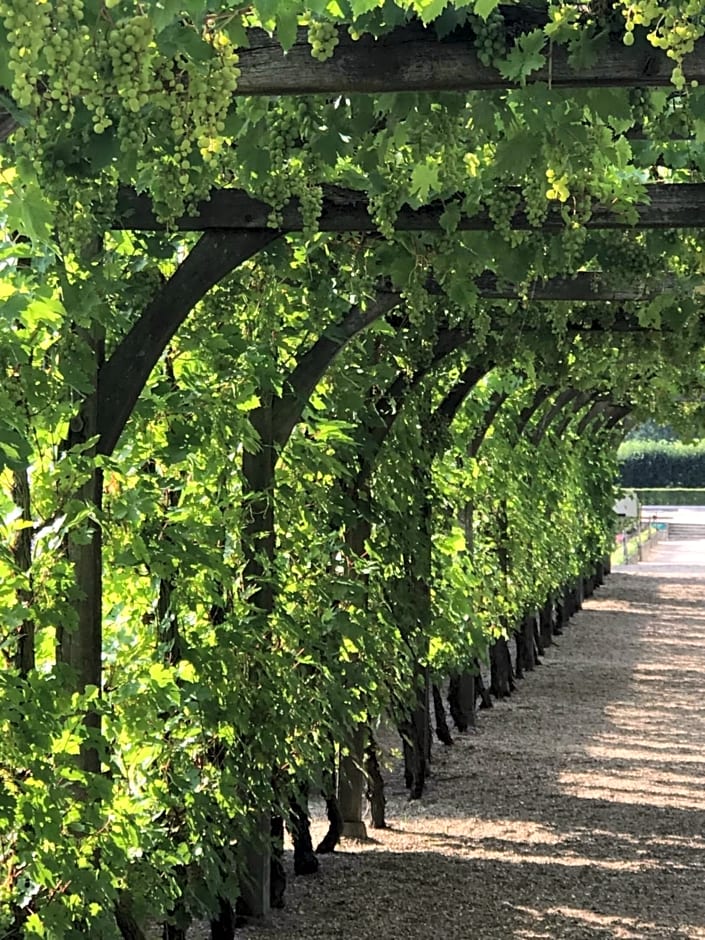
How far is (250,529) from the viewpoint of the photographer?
5.35 m

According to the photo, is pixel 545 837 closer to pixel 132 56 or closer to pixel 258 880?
pixel 258 880

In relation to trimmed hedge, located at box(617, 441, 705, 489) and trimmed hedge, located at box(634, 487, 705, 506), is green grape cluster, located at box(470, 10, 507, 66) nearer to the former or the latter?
trimmed hedge, located at box(634, 487, 705, 506)

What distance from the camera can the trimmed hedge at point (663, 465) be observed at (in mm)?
54938

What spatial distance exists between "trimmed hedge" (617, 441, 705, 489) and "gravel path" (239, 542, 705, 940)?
42392 millimetres

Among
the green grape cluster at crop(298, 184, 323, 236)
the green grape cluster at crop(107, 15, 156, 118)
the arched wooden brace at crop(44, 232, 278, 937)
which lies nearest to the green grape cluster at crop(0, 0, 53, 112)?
the green grape cluster at crop(107, 15, 156, 118)

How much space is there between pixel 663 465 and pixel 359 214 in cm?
5180

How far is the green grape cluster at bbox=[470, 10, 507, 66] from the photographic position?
2342mm

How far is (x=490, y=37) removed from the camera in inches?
92.7

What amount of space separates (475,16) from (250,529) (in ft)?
10.4

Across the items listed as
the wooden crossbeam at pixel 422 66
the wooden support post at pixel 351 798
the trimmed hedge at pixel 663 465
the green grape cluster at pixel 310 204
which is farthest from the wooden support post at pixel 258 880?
the trimmed hedge at pixel 663 465

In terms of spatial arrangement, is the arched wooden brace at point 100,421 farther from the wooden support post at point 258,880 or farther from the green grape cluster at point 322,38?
the wooden support post at point 258,880

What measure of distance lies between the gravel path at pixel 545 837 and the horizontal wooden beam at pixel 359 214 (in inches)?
109

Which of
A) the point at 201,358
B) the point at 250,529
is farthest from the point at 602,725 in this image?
the point at 201,358

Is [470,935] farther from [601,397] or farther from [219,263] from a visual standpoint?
[601,397]
